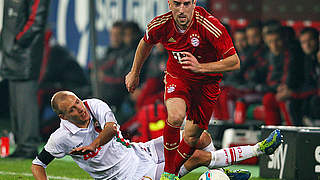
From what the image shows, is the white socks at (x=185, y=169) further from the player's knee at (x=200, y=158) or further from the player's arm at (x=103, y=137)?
the player's arm at (x=103, y=137)

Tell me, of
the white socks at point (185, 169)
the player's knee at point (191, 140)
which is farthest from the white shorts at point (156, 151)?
the player's knee at point (191, 140)

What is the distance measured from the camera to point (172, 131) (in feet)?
21.8

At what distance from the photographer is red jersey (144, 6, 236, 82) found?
6.57m

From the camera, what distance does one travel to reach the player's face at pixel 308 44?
12.3 metres

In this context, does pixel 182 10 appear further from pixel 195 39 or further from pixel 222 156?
pixel 222 156

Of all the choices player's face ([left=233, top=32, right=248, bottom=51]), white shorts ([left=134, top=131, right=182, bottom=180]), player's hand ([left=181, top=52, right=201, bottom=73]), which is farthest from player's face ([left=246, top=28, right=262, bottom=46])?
player's hand ([left=181, top=52, right=201, bottom=73])

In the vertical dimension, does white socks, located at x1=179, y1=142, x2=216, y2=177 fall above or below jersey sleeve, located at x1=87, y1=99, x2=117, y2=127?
below

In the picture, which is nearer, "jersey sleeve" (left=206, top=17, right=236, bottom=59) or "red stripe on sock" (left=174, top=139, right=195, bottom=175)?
"jersey sleeve" (left=206, top=17, right=236, bottom=59)

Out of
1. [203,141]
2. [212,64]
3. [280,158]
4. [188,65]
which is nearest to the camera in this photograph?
[212,64]

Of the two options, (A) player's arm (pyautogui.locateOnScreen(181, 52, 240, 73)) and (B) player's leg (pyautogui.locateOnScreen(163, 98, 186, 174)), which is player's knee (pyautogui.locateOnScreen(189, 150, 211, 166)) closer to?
(B) player's leg (pyautogui.locateOnScreen(163, 98, 186, 174))

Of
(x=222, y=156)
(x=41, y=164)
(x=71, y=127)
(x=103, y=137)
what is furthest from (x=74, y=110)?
(x=222, y=156)

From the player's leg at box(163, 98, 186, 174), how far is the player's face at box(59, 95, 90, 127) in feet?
2.45

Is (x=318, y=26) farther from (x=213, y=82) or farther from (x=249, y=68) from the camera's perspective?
(x=213, y=82)

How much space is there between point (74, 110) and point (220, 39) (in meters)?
1.43
